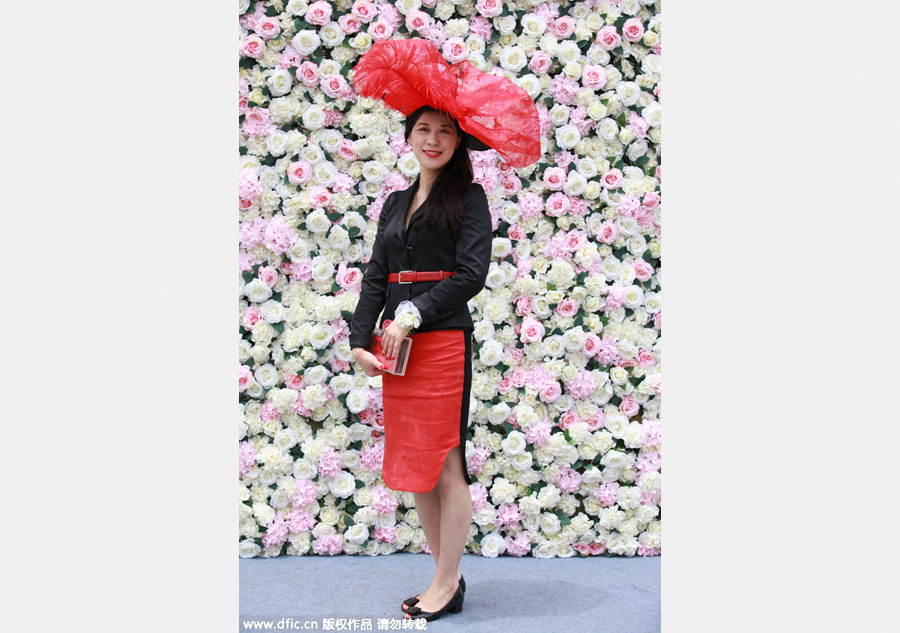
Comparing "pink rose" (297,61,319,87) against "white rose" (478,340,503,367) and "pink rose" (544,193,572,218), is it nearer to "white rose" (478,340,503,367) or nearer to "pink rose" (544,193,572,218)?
"pink rose" (544,193,572,218)

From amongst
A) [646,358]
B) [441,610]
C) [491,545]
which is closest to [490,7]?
[646,358]

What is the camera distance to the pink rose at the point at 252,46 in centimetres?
346

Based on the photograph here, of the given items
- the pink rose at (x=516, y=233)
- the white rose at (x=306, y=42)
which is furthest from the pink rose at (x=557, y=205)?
the white rose at (x=306, y=42)

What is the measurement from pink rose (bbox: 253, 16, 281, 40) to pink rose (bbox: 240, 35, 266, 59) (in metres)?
0.03

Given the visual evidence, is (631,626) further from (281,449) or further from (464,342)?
(281,449)

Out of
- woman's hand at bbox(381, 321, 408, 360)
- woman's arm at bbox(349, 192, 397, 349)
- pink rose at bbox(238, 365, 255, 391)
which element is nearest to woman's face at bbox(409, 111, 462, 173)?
woman's arm at bbox(349, 192, 397, 349)

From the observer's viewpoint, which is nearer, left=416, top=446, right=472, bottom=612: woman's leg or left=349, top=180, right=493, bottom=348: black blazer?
left=349, top=180, right=493, bottom=348: black blazer

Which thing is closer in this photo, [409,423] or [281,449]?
[409,423]

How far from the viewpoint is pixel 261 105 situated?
3.52 m

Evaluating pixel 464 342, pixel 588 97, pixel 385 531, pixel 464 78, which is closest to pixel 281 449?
pixel 385 531

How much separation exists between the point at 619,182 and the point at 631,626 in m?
1.87

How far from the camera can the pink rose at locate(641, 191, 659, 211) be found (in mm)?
3539

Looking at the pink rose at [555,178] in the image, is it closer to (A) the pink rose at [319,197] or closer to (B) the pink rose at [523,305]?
(B) the pink rose at [523,305]

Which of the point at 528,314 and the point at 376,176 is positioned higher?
the point at 376,176
